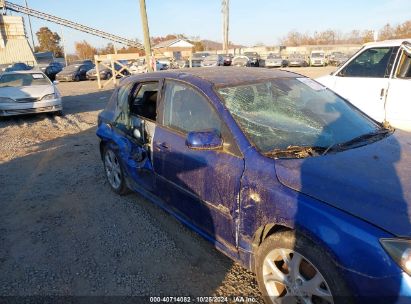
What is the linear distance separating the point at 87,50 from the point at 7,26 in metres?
36.3

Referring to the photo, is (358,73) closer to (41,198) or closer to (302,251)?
(302,251)

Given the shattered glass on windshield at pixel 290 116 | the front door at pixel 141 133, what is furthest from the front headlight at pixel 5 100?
the shattered glass on windshield at pixel 290 116

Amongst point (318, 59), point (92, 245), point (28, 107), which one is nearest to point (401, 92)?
point (92, 245)

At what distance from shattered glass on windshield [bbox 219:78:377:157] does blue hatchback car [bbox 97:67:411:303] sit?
0.01 m

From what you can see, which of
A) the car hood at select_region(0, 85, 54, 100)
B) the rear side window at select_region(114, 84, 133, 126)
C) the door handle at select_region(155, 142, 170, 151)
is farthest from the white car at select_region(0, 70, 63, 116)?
the door handle at select_region(155, 142, 170, 151)

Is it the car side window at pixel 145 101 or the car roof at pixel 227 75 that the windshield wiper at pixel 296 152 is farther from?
the car side window at pixel 145 101

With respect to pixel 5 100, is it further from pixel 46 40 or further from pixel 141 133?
pixel 46 40

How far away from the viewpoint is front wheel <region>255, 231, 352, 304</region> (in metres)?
1.92

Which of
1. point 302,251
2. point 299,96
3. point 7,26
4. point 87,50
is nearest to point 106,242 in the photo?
point 302,251

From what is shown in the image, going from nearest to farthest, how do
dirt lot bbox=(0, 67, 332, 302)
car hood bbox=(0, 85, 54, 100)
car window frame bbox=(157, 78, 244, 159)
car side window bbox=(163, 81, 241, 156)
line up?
car window frame bbox=(157, 78, 244, 159), car side window bbox=(163, 81, 241, 156), dirt lot bbox=(0, 67, 332, 302), car hood bbox=(0, 85, 54, 100)

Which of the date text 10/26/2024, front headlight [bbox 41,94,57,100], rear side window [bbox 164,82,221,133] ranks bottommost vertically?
the date text 10/26/2024

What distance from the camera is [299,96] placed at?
3.13 m

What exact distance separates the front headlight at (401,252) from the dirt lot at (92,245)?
122cm

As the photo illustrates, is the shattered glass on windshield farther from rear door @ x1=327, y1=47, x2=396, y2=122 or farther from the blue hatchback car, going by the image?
rear door @ x1=327, y1=47, x2=396, y2=122
